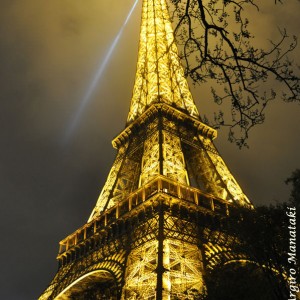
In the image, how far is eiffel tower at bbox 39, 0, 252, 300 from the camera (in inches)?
840

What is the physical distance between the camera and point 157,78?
39844 mm

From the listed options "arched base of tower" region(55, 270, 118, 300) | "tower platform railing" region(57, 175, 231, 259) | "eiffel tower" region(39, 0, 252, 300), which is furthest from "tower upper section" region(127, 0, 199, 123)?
"arched base of tower" region(55, 270, 118, 300)

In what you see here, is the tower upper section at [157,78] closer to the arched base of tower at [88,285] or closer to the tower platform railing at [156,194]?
the tower platform railing at [156,194]

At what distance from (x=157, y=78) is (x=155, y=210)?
19.2 meters

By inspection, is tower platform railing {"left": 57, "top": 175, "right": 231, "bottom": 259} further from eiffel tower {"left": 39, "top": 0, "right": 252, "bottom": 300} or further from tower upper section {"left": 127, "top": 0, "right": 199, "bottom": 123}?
tower upper section {"left": 127, "top": 0, "right": 199, "bottom": 123}

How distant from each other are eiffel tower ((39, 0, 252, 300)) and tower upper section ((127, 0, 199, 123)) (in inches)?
5.7

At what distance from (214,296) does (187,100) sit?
1072 inches

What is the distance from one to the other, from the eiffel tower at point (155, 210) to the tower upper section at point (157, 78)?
0.15 metres

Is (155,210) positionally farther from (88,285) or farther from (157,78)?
(157,78)

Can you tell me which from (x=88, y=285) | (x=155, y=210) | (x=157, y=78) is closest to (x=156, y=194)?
(x=155, y=210)

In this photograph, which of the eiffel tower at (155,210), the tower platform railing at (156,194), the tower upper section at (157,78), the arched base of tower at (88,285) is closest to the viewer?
the eiffel tower at (155,210)

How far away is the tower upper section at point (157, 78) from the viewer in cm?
3866

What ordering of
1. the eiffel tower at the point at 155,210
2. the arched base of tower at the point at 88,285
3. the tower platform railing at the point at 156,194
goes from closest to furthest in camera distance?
the eiffel tower at the point at 155,210, the tower platform railing at the point at 156,194, the arched base of tower at the point at 88,285

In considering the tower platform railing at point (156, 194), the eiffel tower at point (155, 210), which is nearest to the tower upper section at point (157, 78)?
the eiffel tower at point (155, 210)
